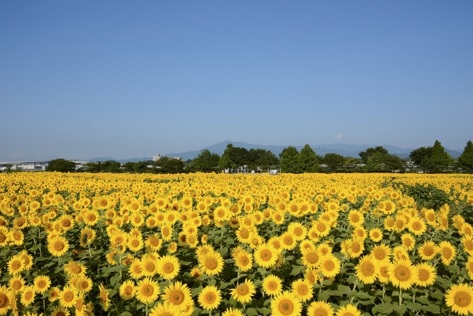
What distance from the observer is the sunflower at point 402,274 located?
11.8 feet

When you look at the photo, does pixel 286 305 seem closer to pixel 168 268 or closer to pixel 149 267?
pixel 168 268

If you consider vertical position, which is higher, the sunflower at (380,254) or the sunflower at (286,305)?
the sunflower at (380,254)

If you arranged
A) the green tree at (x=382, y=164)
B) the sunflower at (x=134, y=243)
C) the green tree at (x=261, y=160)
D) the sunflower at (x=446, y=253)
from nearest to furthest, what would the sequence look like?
the sunflower at (x=446, y=253)
the sunflower at (x=134, y=243)
the green tree at (x=382, y=164)
the green tree at (x=261, y=160)

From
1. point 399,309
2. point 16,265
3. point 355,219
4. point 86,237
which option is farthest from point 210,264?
point 355,219

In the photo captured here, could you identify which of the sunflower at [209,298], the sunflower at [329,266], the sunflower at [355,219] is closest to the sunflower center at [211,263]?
the sunflower at [209,298]

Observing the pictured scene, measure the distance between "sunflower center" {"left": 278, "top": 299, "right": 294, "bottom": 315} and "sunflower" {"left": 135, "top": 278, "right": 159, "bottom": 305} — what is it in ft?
4.26

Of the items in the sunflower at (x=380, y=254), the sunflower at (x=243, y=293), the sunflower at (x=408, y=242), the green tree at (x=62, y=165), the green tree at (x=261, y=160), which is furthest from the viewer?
the green tree at (x=261, y=160)

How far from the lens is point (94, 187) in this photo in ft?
45.1

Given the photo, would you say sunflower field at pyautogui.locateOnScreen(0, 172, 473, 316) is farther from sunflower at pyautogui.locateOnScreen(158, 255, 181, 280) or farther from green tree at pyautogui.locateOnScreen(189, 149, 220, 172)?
green tree at pyautogui.locateOnScreen(189, 149, 220, 172)

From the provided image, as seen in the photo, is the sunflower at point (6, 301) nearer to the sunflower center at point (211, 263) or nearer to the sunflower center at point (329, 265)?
the sunflower center at point (211, 263)

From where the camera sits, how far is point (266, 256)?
4465mm

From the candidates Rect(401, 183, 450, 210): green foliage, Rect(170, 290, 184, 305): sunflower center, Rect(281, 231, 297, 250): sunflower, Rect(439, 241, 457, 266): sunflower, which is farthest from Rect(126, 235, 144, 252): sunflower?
Rect(401, 183, 450, 210): green foliage

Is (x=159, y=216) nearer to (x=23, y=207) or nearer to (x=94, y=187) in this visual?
(x=23, y=207)

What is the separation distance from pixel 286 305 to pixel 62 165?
6328 centimetres
